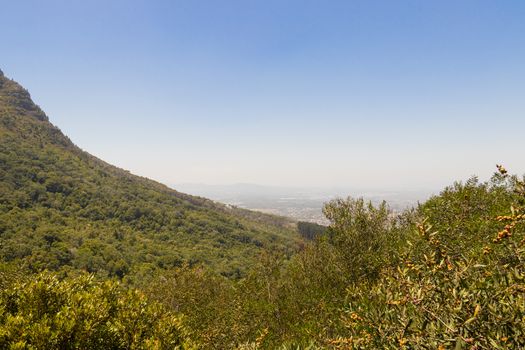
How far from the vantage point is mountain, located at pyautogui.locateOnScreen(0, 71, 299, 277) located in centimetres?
8812

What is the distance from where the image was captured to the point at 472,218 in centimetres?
2414

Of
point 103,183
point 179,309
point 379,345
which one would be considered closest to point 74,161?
point 103,183

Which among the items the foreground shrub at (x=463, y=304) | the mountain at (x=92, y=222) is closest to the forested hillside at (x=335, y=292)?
the foreground shrub at (x=463, y=304)

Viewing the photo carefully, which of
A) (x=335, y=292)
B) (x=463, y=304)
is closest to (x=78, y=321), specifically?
(x=463, y=304)

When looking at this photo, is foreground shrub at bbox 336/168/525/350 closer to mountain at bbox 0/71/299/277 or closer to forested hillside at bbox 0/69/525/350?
forested hillside at bbox 0/69/525/350

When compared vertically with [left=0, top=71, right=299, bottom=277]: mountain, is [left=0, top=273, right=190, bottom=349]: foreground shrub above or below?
above

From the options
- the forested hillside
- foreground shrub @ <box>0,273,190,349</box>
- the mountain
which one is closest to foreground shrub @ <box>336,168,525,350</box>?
the forested hillside

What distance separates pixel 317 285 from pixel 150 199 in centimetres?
16457

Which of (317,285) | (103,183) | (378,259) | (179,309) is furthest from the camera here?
(103,183)

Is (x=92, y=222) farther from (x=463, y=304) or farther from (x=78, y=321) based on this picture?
(x=463, y=304)

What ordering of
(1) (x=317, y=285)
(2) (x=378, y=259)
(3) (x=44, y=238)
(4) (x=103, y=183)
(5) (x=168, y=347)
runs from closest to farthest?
1. (5) (x=168, y=347)
2. (2) (x=378, y=259)
3. (1) (x=317, y=285)
4. (3) (x=44, y=238)
5. (4) (x=103, y=183)

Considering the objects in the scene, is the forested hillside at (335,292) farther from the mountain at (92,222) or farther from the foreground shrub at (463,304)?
the mountain at (92,222)

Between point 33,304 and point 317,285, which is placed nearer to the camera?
point 33,304

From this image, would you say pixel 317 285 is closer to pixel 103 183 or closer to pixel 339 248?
pixel 339 248
